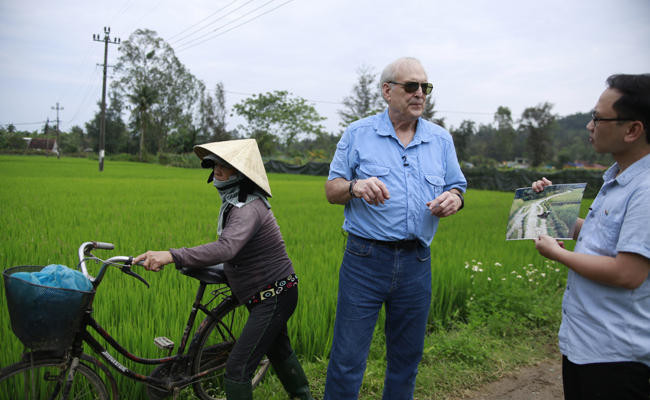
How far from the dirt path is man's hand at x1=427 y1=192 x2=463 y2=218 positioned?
1449mm

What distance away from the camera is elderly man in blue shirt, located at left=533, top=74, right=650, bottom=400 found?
138 cm

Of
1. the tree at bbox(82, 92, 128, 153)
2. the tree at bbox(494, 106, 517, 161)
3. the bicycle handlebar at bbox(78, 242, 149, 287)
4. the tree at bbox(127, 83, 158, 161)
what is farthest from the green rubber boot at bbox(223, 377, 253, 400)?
the tree at bbox(494, 106, 517, 161)

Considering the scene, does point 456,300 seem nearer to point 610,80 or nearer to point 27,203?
point 610,80

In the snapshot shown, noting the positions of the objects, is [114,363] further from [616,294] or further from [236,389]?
[616,294]

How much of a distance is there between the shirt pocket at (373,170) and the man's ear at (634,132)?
0.92 meters

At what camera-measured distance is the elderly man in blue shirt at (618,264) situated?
1.38 metres

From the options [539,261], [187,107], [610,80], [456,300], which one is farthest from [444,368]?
[187,107]

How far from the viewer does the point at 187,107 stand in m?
57.0

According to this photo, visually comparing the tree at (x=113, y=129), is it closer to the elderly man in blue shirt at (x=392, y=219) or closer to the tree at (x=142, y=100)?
the tree at (x=142, y=100)

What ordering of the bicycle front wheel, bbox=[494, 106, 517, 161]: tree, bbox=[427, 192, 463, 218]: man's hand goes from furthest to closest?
bbox=[494, 106, 517, 161]: tree, bbox=[427, 192, 463, 218]: man's hand, the bicycle front wheel

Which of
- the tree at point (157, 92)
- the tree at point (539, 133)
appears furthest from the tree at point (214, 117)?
the tree at point (539, 133)

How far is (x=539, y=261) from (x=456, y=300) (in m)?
1.96

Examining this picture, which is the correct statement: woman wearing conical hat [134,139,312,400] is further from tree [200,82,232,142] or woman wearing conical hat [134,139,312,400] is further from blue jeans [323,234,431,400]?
tree [200,82,232,142]

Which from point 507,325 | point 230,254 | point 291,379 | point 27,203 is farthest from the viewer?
point 27,203
